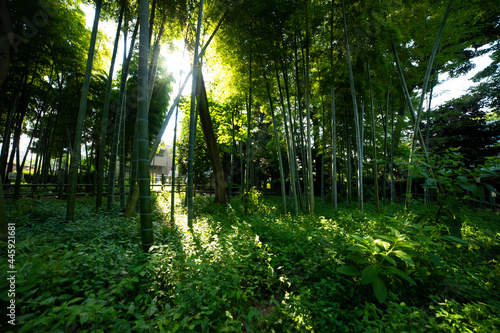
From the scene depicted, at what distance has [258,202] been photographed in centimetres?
669

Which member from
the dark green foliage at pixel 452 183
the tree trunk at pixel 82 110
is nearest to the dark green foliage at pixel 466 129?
the dark green foliage at pixel 452 183

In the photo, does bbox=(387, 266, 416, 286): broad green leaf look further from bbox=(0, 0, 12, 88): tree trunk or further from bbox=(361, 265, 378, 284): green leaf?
bbox=(0, 0, 12, 88): tree trunk

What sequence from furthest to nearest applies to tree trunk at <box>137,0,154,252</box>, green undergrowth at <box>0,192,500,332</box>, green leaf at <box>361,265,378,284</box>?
tree trunk at <box>137,0,154,252</box>, green leaf at <box>361,265,378,284</box>, green undergrowth at <box>0,192,500,332</box>

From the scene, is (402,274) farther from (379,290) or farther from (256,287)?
(256,287)

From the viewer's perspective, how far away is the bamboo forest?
158 cm

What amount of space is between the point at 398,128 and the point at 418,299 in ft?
36.9

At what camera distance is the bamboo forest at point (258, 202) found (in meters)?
1.58

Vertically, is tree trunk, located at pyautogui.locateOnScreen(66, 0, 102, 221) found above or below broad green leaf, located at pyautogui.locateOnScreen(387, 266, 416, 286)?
above

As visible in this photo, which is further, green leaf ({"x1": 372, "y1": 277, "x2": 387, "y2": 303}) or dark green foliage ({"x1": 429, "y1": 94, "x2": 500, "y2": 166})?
dark green foliage ({"x1": 429, "y1": 94, "x2": 500, "y2": 166})

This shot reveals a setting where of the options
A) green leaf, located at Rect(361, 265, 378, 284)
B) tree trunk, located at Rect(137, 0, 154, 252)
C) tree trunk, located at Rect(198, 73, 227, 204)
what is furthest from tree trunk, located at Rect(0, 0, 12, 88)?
green leaf, located at Rect(361, 265, 378, 284)

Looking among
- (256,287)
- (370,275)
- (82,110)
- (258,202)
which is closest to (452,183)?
(370,275)

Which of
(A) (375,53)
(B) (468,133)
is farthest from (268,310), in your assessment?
(B) (468,133)

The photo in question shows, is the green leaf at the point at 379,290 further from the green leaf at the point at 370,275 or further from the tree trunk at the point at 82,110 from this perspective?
the tree trunk at the point at 82,110

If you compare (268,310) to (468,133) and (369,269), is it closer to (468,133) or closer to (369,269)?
(369,269)
